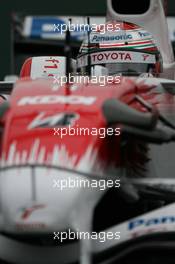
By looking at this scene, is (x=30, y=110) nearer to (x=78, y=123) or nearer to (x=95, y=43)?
(x=78, y=123)

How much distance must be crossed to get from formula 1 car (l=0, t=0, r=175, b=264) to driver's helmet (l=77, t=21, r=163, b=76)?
1755 millimetres

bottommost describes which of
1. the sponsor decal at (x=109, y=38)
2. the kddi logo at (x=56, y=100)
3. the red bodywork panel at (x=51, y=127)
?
the sponsor decal at (x=109, y=38)

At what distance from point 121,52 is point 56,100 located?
2164 millimetres

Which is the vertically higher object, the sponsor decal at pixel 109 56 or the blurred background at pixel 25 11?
the sponsor decal at pixel 109 56

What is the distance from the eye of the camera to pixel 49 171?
341 cm

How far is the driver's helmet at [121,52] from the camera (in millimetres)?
5789

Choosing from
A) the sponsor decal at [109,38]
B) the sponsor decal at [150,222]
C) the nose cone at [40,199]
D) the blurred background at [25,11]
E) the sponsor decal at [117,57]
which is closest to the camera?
the nose cone at [40,199]

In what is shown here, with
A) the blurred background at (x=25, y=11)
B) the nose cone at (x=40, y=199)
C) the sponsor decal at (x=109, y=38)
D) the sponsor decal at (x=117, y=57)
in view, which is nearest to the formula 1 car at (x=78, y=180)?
the nose cone at (x=40, y=199)

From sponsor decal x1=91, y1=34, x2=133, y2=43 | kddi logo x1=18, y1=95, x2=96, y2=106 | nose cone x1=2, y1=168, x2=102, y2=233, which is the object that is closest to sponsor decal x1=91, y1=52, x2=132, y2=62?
sponsor decal x1=91, y1=34, x2=133, y2=43

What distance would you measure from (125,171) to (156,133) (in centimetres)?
35

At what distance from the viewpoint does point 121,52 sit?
5859mm

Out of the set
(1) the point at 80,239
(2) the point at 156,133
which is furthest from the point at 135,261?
(2) the point at 156,133

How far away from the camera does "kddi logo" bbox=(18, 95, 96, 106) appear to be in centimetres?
373

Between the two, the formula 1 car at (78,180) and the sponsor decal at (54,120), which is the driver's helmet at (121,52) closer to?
the formula 1 car at (78,180)
